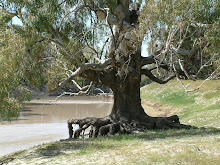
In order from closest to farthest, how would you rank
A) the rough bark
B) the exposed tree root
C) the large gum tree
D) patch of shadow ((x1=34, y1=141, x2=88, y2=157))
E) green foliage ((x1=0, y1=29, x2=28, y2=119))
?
patch of shadow ((x1=34, y1=141, x2=88, y2=157)) → green foliage ((x1=0, y1=29, x2=28, y2=119)) → the large gum tree → the exposed tree root → the rough bark

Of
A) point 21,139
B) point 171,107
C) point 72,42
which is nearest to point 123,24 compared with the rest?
point 72,42

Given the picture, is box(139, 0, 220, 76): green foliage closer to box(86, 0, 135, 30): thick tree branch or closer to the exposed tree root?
box(86, 0, 135, 30): thick tree branch

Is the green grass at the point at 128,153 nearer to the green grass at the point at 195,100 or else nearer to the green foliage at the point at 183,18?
the green foliage at the point at 183,18

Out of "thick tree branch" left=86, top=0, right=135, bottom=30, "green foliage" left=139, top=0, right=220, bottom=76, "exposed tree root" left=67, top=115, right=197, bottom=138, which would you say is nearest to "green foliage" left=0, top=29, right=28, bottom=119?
"thick tree branch" left=86, top=0, right=135, bottom=30

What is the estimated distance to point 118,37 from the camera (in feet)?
33.2

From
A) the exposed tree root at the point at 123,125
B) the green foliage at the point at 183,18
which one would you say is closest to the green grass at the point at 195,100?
the exposed tree root at the point at 123,125

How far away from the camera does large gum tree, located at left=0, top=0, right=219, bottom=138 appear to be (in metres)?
9.31

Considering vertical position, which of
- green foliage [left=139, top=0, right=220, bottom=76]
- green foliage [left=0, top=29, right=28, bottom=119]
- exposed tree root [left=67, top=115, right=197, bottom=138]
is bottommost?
exposed tree root [left=67, top=115, right=197, bottom=138]

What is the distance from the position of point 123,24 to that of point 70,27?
6.08 feet

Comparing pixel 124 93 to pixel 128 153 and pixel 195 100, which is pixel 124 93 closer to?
pixel 128 153

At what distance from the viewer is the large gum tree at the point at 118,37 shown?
931 cm

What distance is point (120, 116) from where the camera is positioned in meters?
11.7

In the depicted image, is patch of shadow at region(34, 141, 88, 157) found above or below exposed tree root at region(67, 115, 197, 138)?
below

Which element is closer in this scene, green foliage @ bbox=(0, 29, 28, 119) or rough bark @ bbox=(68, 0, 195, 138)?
green foliage @ bbox=(0, 29, 28, 119)
